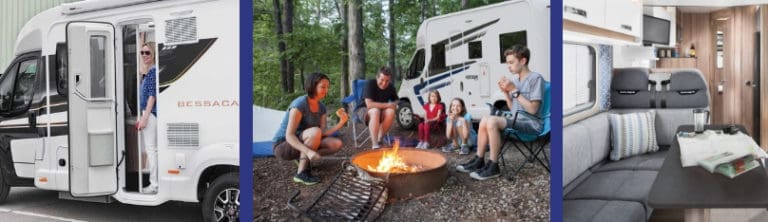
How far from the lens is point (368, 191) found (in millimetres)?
2164

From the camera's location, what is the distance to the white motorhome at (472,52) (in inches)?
79.0

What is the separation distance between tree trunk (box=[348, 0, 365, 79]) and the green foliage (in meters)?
0.02

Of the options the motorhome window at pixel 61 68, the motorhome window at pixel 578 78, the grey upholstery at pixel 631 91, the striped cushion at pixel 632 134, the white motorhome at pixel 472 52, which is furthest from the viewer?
the grey upholstery at pixel 631 91

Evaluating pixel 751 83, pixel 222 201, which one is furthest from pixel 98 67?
pixel 751 83

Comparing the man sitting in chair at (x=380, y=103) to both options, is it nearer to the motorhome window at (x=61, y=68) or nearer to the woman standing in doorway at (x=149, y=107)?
the woman standing in doorway at (x=149, y=107)

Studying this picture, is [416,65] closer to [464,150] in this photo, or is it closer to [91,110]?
[464,150]

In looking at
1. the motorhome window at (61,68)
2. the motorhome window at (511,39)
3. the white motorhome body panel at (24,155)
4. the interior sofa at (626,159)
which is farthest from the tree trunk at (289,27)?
the white motorhome body panel at (24,155)

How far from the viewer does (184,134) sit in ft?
11.0

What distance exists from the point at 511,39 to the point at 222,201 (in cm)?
211

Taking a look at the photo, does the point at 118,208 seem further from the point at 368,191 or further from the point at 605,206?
the point at 605,206

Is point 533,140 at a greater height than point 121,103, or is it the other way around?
point 121,103

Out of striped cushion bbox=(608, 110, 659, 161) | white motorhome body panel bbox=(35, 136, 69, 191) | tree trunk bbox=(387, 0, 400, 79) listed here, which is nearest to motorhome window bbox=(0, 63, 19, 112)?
white motorhome body panel bbox=(35, 136, 69, 191)

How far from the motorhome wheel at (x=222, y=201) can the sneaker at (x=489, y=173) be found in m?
1.72

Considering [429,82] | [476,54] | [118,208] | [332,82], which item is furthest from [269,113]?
[118,208]
